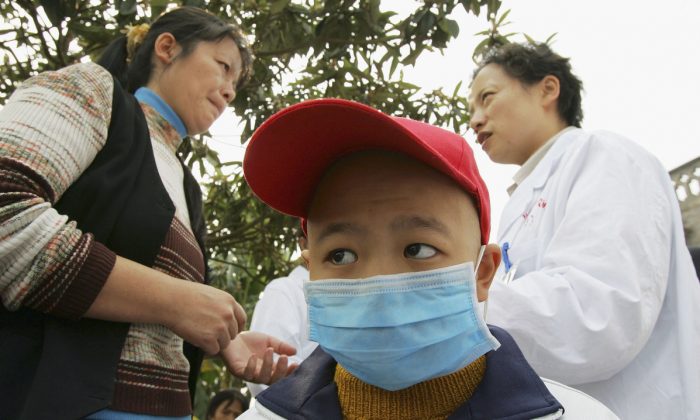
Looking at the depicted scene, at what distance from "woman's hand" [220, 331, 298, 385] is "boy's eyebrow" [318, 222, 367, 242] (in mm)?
594

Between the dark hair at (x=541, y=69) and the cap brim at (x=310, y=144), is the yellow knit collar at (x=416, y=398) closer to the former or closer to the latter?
the cap brim at (x=310, y=144)

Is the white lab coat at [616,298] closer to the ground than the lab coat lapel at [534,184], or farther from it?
closer to the ground

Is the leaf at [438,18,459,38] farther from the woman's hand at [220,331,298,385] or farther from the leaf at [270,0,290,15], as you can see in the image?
the woman's hand at [220,331,298,385]

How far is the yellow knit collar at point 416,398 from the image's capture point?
1239 millimetres

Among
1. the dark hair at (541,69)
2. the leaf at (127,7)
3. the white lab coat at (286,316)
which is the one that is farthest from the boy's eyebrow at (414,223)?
the leaf at (127,7)

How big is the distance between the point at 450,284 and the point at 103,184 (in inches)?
33.7

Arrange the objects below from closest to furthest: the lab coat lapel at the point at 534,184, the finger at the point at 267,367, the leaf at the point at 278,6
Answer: the finger at the point at 267,367 → the lab coat lapel at the point at 534,184 → the leaf at the point at 278,6

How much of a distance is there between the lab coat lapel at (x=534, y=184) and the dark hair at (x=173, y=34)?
1.19m

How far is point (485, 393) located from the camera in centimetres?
122

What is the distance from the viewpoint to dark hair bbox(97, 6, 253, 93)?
7.33ft

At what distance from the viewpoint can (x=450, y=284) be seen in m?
1.23

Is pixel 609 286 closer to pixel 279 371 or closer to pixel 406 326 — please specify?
pixel 406 326

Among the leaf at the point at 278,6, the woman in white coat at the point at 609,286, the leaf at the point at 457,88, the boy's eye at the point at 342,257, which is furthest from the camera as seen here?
the leaf at the point at 457,88

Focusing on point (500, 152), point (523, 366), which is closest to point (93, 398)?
point (523, 366)
